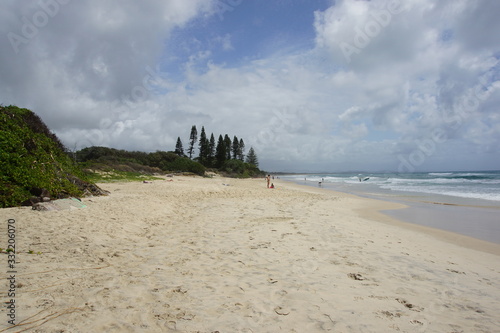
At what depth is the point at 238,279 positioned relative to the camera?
13.0 feet

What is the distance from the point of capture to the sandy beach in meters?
2.83

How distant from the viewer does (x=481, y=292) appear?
393 centimetres

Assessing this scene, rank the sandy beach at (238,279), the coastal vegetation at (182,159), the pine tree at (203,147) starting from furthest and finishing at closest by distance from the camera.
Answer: the pine tree at (203,147), the coastal vegetation at (182,159), the sandy beach at (238,279)

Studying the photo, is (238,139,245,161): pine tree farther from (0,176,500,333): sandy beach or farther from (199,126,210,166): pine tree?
(0,176,500,333): sandy beach

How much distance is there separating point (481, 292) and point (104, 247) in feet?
22.6

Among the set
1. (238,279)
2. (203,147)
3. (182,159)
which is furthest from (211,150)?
(238,279)

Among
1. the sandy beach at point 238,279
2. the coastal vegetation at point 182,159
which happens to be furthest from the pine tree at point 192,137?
the sandy beach at point 238,279

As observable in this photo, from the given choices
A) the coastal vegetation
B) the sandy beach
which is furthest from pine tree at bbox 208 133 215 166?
the sandy beach

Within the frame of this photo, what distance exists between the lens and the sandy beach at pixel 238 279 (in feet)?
9.29

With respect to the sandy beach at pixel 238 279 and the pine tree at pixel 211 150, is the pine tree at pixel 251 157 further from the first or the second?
the sandy beach at pixel 238 279

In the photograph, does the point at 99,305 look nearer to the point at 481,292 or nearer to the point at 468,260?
the point at 481,292

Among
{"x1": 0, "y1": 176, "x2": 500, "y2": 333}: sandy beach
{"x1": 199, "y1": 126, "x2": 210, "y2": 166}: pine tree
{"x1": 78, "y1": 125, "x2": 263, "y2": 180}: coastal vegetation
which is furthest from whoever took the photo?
{"x1": 199, "y1": 126, "x2": 210, "y2": 166}: pine tree

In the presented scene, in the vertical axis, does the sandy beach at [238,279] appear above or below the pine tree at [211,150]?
below

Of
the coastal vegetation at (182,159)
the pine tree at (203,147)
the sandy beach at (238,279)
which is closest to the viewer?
the sandy beach at (238,279)
